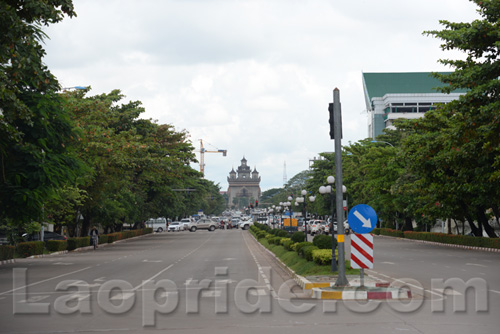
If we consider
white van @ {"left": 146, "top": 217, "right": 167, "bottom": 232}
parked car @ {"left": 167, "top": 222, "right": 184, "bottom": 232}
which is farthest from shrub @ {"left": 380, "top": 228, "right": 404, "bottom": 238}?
white van @ {"left": 146, "top": 217, "right": 167, "bottom": 232}

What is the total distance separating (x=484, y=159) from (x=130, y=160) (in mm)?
24969

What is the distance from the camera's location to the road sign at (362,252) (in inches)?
656

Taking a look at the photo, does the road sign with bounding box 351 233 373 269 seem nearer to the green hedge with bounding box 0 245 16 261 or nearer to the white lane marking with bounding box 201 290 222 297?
the white lane marking with bounding box 201 290 222 297

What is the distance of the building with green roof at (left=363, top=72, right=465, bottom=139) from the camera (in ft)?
470

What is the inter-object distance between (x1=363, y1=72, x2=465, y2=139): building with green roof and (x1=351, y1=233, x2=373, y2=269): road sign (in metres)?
126

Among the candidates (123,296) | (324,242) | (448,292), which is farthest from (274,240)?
(123,296)

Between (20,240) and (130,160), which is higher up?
(130,160)

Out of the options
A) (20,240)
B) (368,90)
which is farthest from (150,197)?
(368,90)

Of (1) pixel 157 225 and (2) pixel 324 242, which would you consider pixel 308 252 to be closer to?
(2) pixel 324 242

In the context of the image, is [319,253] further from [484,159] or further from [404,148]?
[404,148]

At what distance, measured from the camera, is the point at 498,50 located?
26141 millimetres

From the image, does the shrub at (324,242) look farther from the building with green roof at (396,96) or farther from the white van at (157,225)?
the building with green roof at (396,96)

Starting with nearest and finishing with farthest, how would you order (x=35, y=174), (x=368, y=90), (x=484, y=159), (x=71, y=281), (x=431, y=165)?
(x=71, y=281) < (x=35, y=174) < (x=484, y=159) < (x=431, y=165) < (x=368, y=90)

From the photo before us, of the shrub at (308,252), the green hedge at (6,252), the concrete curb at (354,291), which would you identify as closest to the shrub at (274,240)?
the shrub at (308,252)
